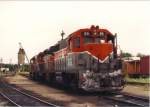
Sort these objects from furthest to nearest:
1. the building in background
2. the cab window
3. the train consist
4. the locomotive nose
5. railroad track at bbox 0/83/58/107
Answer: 1. the building in background
2. the cab window
3. the locomotive nose
4. the train consist
5. railroad track at bbox 0/83/58/107

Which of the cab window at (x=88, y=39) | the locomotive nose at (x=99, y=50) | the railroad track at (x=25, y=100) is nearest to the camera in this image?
the railroad track at (x=25, y=100)

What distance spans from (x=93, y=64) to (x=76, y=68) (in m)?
0.93

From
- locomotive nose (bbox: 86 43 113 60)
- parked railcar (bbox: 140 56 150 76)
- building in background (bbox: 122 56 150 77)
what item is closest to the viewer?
locomotive nose (bbox: 86 43 113 60)

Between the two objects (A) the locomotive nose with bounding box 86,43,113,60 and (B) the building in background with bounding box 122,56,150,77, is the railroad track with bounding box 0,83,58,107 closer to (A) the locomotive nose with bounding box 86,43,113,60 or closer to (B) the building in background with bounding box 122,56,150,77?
(A) the locomotive nose with bounding box 86,43,113,60

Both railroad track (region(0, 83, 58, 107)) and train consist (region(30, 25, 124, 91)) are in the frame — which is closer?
railroad track (region(0, 83, 58, 107))

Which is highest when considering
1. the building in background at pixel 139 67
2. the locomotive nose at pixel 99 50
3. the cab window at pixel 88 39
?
the cab window at pixel 88 39

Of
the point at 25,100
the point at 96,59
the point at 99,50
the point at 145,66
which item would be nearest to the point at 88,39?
the point at 99,50

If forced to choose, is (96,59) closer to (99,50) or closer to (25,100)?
(99,50)

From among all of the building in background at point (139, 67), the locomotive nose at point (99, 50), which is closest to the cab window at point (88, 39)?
the locomotive nose at point (99, 50)

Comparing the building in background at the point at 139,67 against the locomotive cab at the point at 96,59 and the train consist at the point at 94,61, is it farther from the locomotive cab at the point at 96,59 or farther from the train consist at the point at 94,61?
the locomotive cab at the point at 96,59

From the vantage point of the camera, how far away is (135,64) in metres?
45.1

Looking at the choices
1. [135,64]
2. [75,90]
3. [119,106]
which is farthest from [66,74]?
[135,64]

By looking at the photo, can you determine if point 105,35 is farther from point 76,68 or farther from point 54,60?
point 54,60

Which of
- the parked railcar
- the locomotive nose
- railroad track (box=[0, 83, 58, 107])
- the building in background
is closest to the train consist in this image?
the locomotive nose
